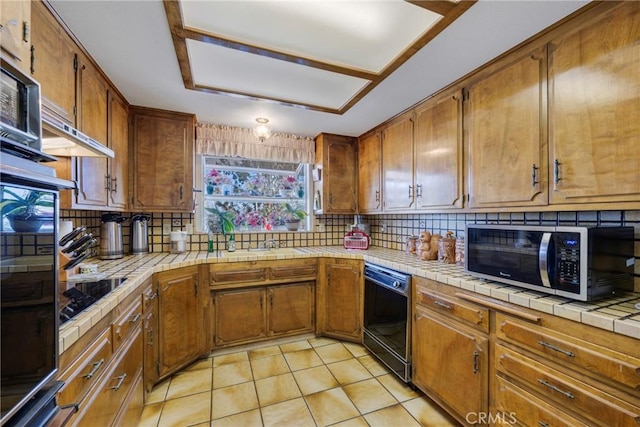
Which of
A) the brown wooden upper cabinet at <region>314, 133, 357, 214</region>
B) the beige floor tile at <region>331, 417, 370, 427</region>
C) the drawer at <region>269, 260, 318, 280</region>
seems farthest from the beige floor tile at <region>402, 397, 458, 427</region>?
the brown wooden upper cabinet at <region>314, 133, 357, 214</region>


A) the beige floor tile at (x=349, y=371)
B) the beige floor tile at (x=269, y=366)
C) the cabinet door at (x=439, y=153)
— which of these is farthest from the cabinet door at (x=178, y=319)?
the cabinet door at (x=439, y=153)

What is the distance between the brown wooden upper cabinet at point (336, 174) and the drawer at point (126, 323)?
1.96 m

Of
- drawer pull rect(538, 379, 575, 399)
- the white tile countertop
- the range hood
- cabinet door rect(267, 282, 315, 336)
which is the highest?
the range hood

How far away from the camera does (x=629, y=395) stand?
37.7 inches

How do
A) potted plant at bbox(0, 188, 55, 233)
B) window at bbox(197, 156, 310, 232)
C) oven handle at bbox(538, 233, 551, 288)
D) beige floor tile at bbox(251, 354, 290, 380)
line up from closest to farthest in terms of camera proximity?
potted plant at bbox(0, 188, 55, 233), oven handle at bbox(538, 233, 551, 288), beige floor tile at bbox(251, 354, 290, 380), window at bbox(197, 156, 310, 232)

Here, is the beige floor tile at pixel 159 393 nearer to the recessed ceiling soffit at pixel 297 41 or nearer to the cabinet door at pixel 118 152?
the cabinet door at pixel 118 152

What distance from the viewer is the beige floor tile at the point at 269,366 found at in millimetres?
2154

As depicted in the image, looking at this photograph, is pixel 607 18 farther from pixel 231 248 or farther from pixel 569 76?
pixel 231 248

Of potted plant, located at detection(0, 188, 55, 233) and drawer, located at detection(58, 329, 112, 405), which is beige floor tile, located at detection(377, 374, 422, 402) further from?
potted plant, located at detection(0, 188, 55, 233)

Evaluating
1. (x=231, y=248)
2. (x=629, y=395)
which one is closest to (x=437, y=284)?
(x=629, y=395)

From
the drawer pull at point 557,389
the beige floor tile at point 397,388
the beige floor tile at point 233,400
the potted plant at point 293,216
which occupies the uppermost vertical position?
the potted plant at point 293,216

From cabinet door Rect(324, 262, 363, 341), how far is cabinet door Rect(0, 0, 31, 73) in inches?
92.8

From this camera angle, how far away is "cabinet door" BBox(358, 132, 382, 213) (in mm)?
2842

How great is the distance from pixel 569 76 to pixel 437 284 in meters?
1.30
